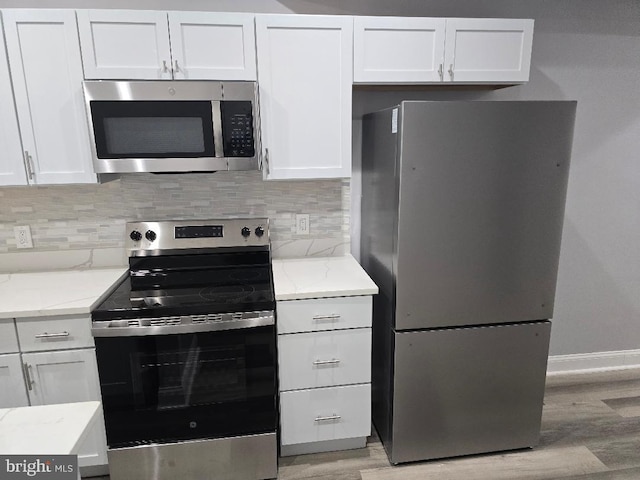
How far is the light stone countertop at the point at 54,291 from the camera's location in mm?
1727

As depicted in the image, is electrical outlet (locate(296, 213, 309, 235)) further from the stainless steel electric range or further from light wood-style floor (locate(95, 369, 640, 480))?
light wood-style floor (locate(95, 369, 640, 480))

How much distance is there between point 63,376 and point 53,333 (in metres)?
0.20

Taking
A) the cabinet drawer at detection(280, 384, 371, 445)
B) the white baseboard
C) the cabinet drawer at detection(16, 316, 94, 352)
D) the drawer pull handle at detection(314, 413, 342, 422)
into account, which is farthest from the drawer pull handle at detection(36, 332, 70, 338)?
the white baseboard

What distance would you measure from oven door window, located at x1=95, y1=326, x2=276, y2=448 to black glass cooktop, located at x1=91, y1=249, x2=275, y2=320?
0.37 ft

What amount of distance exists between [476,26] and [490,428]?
195 centimetres

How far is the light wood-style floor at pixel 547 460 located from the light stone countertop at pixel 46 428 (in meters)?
1.35

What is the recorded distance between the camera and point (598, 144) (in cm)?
256

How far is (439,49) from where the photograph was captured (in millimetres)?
1995

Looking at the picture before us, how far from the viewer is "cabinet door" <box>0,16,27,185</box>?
1.79m

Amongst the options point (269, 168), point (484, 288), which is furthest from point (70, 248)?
point (484, 288)

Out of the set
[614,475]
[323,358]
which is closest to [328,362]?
[323,358]

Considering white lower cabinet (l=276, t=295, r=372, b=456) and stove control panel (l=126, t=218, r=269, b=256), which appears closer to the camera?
white lower cabinet (l=276, t=295, r=372, b=456)

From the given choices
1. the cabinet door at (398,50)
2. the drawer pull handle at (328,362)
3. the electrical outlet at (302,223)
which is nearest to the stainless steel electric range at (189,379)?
the drawer pull handle at (328,362)

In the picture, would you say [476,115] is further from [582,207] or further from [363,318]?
[582,207]
